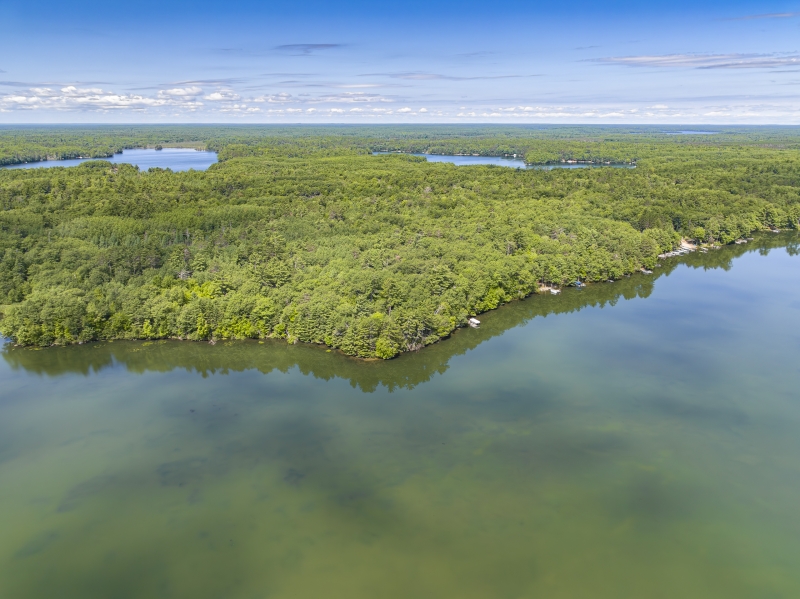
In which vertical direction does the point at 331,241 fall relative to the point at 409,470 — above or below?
above

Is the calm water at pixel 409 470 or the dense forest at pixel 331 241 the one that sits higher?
the dense forest at pixel 331 241

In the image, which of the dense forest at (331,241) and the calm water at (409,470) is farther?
the dense forest at (331,241)

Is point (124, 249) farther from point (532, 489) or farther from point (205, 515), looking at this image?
point (532, 489)

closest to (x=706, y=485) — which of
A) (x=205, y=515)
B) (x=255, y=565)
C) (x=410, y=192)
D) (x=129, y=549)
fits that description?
(x=255, y=565)

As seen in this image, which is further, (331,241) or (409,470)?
(331,241)
